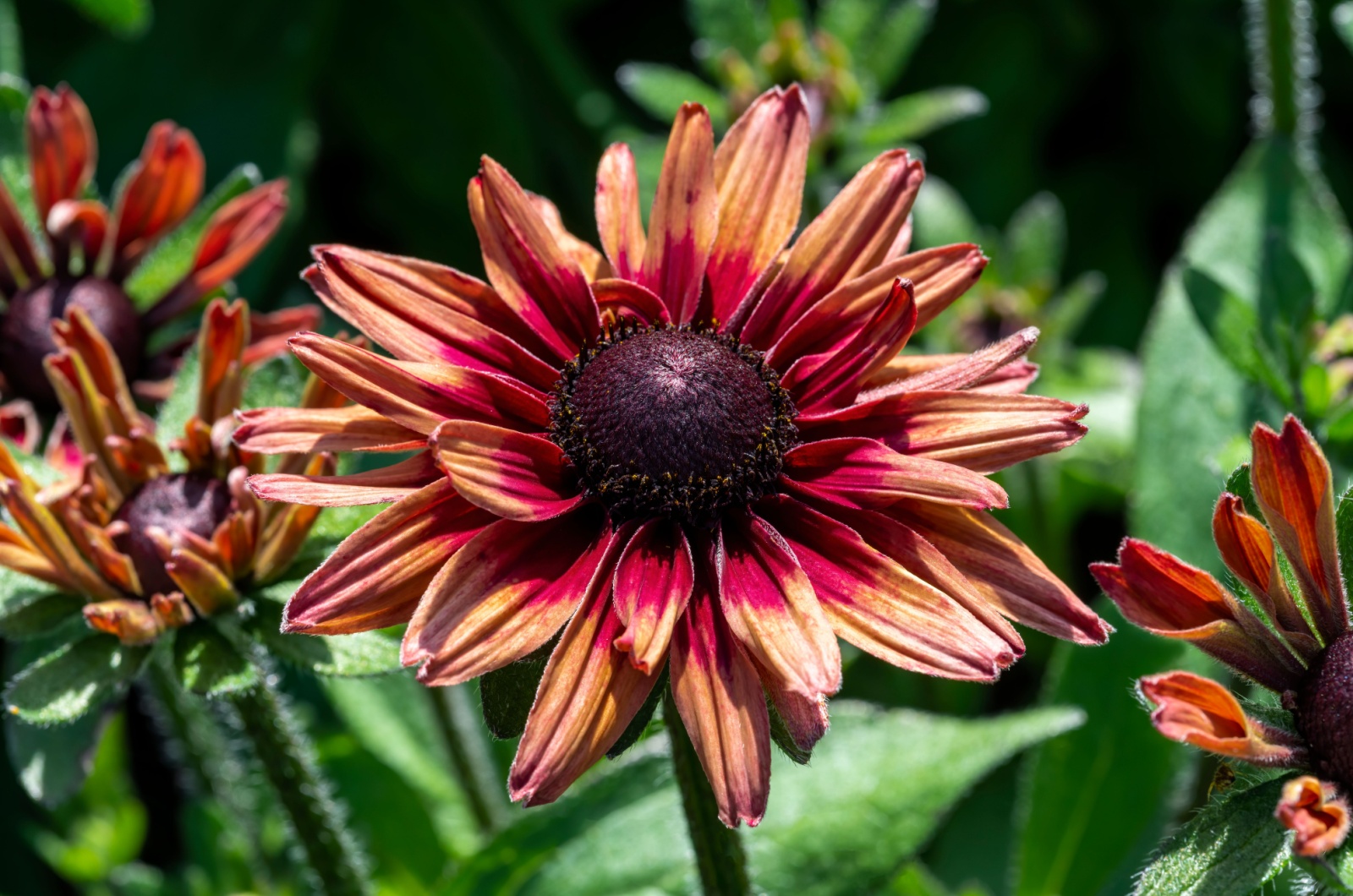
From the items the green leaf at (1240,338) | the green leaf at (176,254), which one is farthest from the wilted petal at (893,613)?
the green leaf at (176,254)

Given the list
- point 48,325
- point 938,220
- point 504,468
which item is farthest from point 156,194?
point 938,220

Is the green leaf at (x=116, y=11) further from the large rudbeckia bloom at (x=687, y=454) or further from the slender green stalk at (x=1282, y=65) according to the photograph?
the slender green stalk at (x=1282, y=65)

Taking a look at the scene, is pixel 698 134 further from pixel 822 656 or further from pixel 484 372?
pixel 822 656

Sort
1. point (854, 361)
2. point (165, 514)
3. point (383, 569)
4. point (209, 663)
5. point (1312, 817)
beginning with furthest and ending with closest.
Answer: point (165, 514), point (209, 663), point (854, 361), point (383, 569), point (1312, 817)

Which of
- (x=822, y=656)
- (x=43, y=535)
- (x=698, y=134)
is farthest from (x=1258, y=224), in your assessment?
(x=43, y=535)

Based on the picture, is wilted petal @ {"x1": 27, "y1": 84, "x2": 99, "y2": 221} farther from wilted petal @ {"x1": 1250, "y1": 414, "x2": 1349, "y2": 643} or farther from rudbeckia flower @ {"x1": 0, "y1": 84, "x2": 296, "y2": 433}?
wilted petal @ {"x1": 1250, "y1": 414, "x2": 1349, "y2": 643}

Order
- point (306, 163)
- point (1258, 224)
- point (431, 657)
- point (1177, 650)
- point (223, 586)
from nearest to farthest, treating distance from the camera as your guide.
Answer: point (431, 657), point (223, 586), point (1177, 650), point (1258, 224), point (306, 163)

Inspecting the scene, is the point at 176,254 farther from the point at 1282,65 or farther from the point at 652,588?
the point at 1282,65

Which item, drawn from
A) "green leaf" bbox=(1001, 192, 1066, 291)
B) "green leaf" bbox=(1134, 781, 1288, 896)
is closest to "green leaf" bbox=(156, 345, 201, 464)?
"green leaf" bbox=(1134, 781, 1288, 896)
